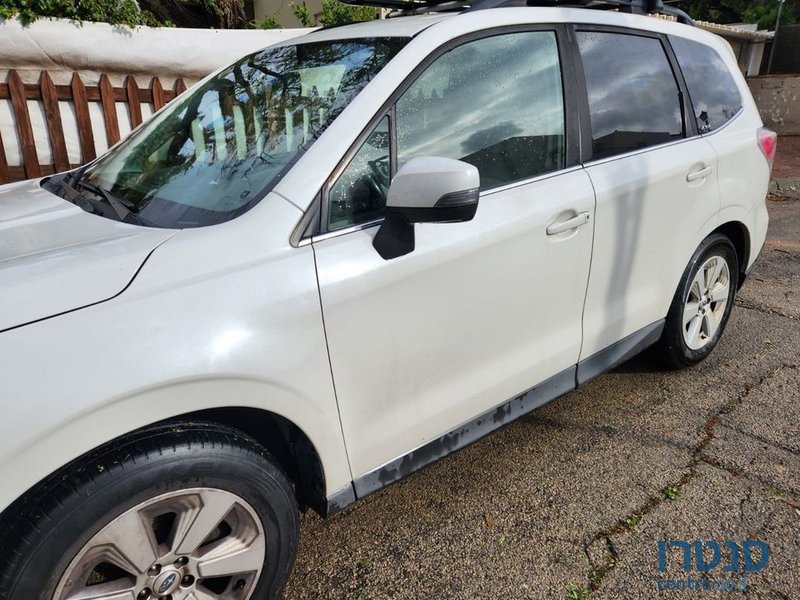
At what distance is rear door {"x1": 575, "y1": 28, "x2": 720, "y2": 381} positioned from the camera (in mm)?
2568

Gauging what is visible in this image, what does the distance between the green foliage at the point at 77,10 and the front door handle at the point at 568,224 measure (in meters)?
5.07

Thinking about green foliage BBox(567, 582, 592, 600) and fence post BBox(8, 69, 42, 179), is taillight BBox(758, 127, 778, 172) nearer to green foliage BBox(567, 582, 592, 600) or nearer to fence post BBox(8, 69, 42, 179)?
green foliage BBox(567, 582, 592, 600)

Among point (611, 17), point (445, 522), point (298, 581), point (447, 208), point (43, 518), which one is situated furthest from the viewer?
point (611, 17)

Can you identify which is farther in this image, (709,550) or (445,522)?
(445,522)

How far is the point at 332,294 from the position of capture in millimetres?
1765

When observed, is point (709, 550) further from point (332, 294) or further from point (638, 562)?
point (332, 294)

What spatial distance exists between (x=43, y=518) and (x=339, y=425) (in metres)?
0.79

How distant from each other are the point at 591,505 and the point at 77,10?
5.84 m

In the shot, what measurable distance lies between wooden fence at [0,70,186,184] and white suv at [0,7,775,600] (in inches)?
121

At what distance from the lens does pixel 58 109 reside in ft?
17.4

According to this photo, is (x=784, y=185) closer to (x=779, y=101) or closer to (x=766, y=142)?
(x=766, y=142)

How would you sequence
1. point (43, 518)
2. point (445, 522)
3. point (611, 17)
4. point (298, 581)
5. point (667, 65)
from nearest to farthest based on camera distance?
point (43, 518) → point (298, 581) → point (445, 522) → point (611, 17) → point (667, 65)

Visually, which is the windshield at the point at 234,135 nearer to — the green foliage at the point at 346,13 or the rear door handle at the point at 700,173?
the rear door handle at the point at 700,173

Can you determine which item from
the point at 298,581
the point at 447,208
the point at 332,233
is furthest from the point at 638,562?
the point at 332,233
